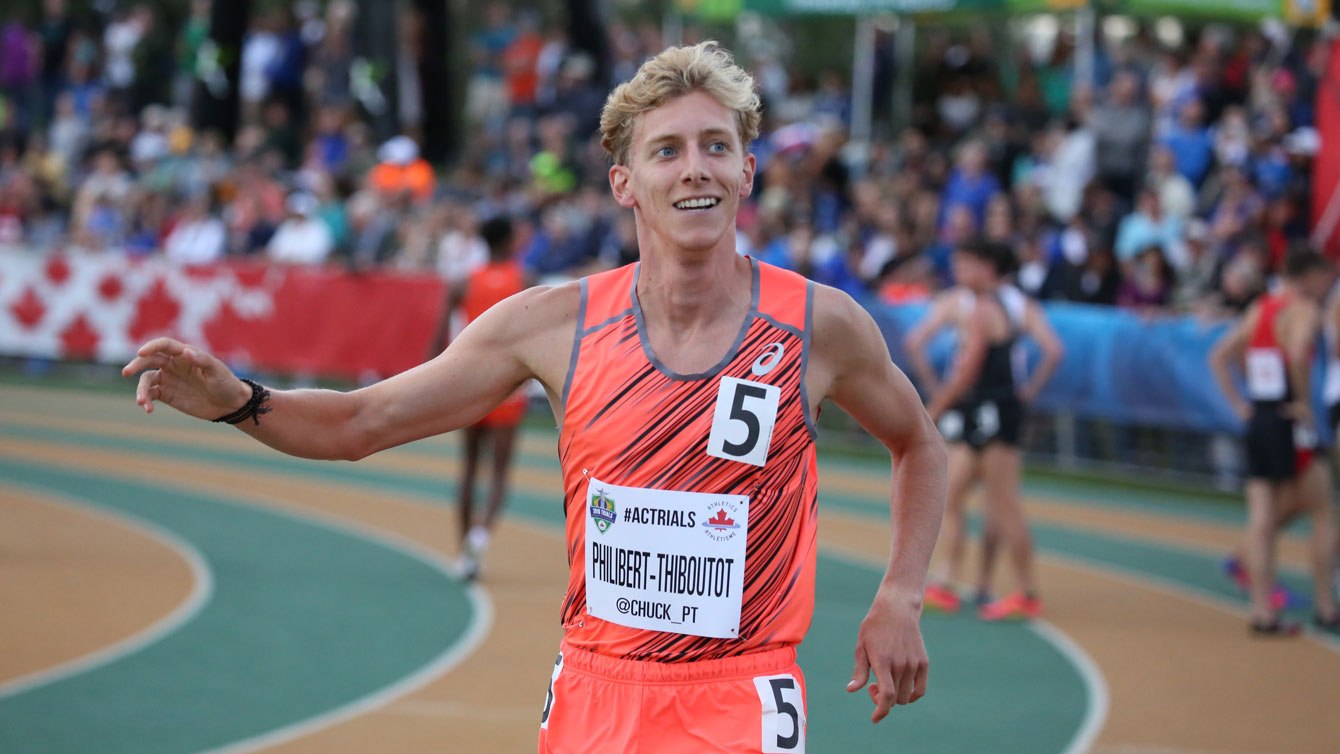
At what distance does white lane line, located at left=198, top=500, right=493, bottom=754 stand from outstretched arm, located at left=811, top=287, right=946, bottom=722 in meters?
4.12

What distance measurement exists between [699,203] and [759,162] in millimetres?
18450

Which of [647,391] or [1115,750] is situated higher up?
[647,391]

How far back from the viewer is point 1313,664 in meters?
9.55

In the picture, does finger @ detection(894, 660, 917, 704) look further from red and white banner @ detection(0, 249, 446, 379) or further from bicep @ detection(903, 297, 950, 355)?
red and white banner @ detection(0, 249, 446, 379)

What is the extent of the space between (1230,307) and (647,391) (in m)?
12.4

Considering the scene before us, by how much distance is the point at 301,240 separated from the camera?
21781mm

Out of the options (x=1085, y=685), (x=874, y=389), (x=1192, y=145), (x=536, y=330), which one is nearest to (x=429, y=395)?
(x=536, y=330)

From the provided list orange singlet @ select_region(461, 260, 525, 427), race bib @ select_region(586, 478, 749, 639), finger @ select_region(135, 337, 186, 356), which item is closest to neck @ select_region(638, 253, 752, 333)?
race bib @ select_region(586, 478, 749, 639)

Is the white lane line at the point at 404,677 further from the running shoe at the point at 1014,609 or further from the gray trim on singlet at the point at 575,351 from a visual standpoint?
the gray trim on singlet at the point at 575,351

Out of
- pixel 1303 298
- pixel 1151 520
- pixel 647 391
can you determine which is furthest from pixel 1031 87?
pixel 647 391

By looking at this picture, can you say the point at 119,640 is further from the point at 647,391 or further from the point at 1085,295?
the point at 1085,295

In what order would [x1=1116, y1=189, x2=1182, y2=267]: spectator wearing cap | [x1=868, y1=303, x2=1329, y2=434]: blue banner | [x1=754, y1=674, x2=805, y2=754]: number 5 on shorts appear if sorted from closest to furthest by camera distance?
[x1=754, y1=674, x2=805, y2=754]: number 5 on shorts < [x1=868, y1=303, x2=1329, y2=434]: blue banner < [x1=1116, y1=189, x2=1182, y2=267]: spectator wearing cap

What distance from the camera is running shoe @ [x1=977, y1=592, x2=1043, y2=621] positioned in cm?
1047

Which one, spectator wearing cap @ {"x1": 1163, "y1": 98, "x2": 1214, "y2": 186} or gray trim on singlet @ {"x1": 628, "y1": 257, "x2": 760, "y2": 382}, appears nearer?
gray trim on singlet @ {"x1": 628, "y1": 257, "x2": 760, "y2": 382}
